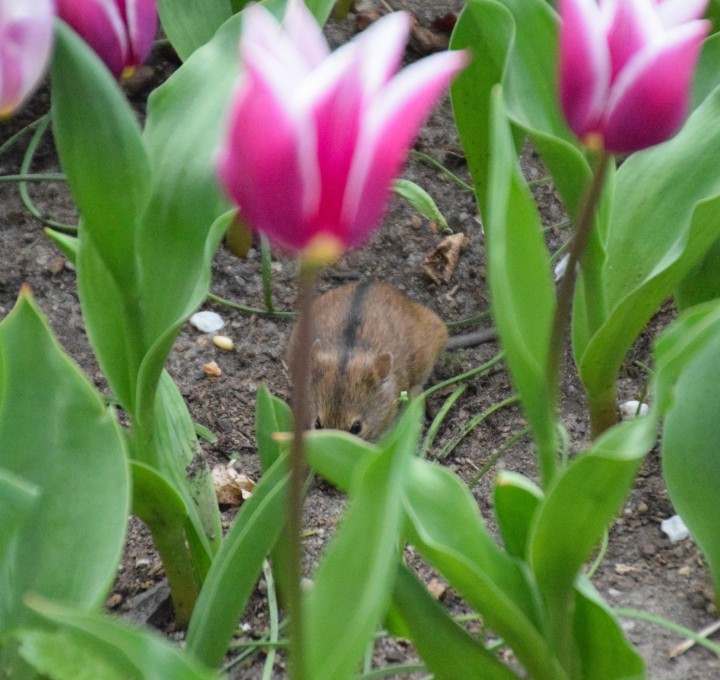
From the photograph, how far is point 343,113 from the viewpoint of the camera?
0.82 meters

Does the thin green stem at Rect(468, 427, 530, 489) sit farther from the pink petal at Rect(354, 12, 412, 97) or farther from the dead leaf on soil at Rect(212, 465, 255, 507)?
the pink petal at Rect(354, 12, 412, 97)

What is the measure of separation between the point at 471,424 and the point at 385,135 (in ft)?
5.48

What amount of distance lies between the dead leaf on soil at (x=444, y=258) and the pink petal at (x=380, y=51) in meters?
2.06

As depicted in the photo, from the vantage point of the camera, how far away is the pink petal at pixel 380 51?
83 cm

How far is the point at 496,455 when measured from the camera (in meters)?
2.24

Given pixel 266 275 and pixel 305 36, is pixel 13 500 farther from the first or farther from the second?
pixel 266 275

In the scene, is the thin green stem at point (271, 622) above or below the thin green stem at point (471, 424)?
above

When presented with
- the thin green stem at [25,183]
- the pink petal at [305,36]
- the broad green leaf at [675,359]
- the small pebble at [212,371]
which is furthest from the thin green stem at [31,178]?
the pink petal at [305,36]

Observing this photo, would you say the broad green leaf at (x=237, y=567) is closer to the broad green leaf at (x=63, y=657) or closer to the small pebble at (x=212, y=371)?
the broad green leaf at (x=63, y=657)

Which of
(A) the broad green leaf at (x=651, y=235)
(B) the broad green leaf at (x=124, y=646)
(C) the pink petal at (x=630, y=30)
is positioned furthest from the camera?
(A) the broad green leaf at (x=651, y=235)

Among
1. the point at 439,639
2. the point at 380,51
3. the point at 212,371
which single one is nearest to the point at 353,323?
the point at 212,371

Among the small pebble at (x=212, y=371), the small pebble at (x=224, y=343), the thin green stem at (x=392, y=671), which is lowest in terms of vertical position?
the small pebble at (x=212, y=371)

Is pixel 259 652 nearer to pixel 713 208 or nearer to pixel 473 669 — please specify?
pixel 473 669

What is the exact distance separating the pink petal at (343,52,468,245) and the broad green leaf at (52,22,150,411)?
609 mm
